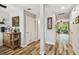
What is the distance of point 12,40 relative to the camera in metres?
2.89

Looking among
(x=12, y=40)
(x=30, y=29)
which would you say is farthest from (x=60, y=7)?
(x=12, y=40)

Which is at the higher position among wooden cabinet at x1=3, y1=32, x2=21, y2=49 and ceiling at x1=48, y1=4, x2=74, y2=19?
ceiling at x1=48, y1=4, x2=74, y2=19

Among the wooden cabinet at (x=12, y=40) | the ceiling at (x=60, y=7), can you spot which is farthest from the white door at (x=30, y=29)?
the ceiling at (x=60, y=7)

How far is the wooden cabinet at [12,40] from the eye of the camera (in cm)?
262

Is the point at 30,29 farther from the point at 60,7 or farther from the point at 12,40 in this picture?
the point at 60,7

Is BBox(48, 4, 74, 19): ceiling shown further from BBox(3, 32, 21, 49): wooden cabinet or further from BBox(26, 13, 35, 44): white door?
BBox(3, 32, 21, 49): wooden cabinet

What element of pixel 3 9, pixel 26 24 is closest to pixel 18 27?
pixel 26 24

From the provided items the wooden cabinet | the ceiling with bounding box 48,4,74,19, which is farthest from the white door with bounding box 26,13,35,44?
the ceiling with bounding box 48,4,74,19

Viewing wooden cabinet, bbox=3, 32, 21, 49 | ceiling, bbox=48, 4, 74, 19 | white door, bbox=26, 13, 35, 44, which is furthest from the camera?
white door, bbox=26, 13, 35, 44

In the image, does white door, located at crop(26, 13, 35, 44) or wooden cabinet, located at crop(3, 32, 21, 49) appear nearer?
wooden cabinet, located at crop(3, 32, 21, 49)

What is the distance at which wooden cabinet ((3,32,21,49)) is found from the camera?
2.62 m

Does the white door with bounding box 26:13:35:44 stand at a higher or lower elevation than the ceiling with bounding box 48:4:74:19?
lower

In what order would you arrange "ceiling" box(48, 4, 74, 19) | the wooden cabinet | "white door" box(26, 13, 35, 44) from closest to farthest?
"ceiling" box(48, 4, 74, 19) → the wooden cabinet → "white door" box(26, 13, 35, 44)
